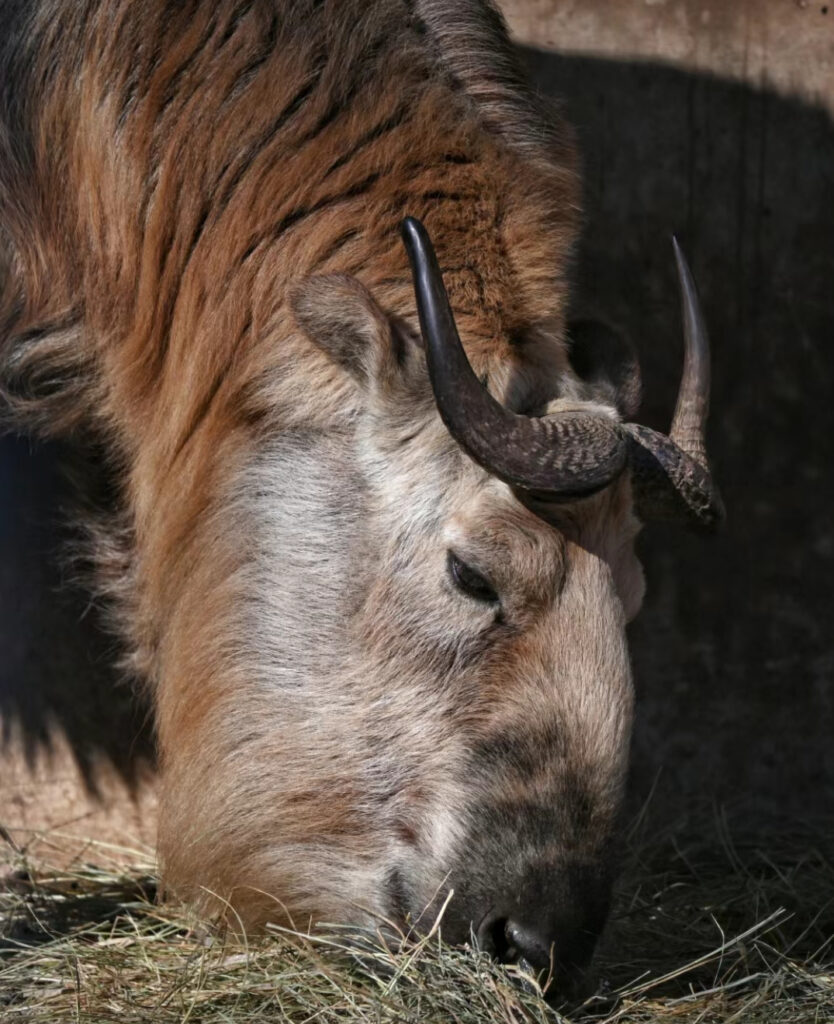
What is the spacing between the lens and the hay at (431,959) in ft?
10.5

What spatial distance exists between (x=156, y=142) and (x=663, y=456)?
4.95 ft

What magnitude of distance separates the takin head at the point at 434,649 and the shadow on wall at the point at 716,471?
1278mm

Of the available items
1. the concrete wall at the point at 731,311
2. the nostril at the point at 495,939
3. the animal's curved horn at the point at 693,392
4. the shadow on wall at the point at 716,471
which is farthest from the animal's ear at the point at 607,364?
the nostril at the point at 495,939

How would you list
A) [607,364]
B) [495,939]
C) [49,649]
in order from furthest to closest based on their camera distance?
[49,649]
[607,364]
[495,939]

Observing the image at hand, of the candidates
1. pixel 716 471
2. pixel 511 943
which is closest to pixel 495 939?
pixel 511 943

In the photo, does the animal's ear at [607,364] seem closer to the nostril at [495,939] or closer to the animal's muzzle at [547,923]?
the animal's muzzle at [547,923]

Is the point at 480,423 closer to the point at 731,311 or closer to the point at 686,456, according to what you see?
the point at 686,456

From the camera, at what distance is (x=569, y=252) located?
3.75m

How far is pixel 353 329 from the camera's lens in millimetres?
3426

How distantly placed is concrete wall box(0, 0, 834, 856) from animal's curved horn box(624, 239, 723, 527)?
1157 mm

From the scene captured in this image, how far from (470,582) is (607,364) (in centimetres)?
83

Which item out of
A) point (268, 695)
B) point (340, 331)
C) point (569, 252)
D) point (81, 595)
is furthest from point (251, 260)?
point (81, 595)

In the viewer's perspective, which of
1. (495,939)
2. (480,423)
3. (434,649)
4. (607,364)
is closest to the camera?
(480,423)

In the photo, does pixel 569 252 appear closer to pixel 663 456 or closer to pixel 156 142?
pixel 663 456
